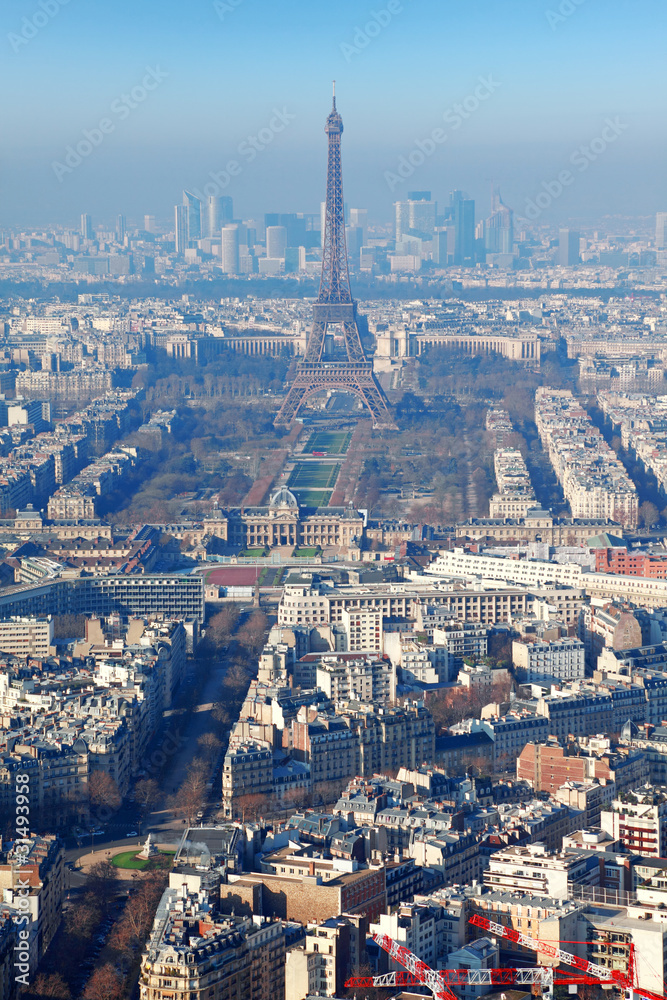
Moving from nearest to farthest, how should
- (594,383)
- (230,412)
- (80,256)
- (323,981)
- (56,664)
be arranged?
(323,981), (56,664), (230,412), (594,383), (80,256)

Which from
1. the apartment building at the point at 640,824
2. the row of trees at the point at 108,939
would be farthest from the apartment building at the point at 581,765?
the row of trees at the point at 108,939

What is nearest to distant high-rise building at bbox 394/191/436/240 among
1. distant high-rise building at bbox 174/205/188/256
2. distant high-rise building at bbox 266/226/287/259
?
distant high-rise building at bbox 266/226/287/259

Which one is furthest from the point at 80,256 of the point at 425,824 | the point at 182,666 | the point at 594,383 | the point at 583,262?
the point at 425,824

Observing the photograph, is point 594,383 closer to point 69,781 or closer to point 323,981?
point 69,781

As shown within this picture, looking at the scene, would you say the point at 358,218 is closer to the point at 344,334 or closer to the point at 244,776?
the point at 344,334

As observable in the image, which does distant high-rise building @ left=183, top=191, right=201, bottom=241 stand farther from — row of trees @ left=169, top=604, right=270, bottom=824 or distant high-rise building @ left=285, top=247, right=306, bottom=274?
row of trees @ left=169, top=604, right=270, bottom=824

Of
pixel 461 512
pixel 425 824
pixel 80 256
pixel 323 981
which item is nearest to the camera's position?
pixel 323 981
